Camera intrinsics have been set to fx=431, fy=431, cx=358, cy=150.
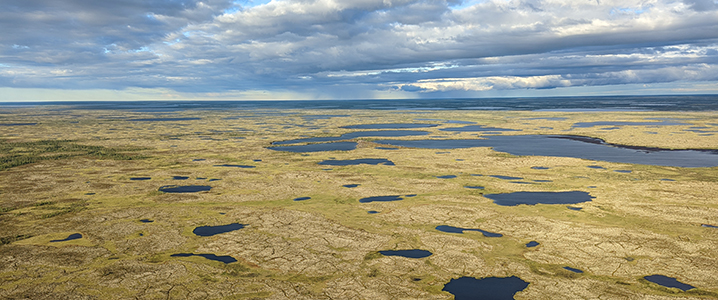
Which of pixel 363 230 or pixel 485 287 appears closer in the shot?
pixel 485 287

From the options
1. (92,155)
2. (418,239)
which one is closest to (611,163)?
(418,239)

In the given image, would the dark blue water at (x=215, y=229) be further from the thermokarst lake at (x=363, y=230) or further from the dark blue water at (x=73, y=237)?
the dark blue water at (x=73, y=237)

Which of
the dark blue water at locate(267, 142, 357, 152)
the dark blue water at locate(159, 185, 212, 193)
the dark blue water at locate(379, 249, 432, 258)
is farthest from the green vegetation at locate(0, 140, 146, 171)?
the dark blue water at locate(379, 249, 432, 258)

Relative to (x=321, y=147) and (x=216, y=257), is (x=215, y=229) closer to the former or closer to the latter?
(x=216, y=257)

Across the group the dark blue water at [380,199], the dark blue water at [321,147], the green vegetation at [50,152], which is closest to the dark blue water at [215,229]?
the dark blue water at [380,199]

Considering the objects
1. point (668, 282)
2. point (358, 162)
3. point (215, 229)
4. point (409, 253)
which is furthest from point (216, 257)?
point (358, 162)

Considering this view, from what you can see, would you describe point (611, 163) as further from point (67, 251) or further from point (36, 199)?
point (36, 199)

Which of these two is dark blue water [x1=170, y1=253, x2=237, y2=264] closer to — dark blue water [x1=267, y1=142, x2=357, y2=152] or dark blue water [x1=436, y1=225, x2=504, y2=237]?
dark blue water [x1=436, y1=225, x2=504, y2=237]
